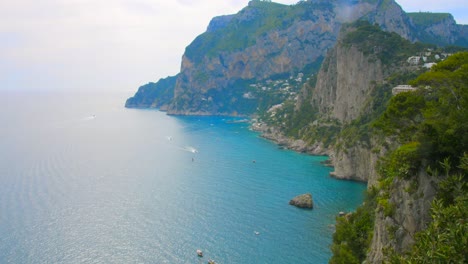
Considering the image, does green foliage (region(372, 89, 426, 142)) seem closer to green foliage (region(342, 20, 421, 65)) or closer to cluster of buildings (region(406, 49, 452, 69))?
cluster of buildings (region(406, 49, 452, 69))

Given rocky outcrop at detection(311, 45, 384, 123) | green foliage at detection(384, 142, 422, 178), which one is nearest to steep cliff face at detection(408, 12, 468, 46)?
rocky outcrop at detection(311, 45, 384, 123)

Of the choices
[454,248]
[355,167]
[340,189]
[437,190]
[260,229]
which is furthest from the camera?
[355,167]

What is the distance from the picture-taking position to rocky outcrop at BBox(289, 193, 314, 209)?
186ft

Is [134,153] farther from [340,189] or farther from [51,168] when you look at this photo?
[340,189]

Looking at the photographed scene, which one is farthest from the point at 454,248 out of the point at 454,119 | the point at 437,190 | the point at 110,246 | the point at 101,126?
the point at 101,126

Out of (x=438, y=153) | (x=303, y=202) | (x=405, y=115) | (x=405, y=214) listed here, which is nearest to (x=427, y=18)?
(x=303, y=202)

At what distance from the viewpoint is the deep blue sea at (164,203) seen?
4434 centimetres

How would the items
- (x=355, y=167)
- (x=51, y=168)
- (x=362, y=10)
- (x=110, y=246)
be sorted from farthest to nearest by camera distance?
(x=362, y=10) < (x=51, y=168) < (x=355, y=167) < (x=110, y=246)

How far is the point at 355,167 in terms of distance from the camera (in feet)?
240

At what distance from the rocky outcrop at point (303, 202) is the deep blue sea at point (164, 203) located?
3.97ft

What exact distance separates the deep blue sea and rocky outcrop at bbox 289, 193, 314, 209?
121 centimetres

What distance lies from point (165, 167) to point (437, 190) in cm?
6978

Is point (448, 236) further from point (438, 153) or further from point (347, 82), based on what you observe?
point (347, 82)

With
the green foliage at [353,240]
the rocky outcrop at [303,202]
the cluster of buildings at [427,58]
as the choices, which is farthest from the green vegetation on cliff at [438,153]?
the cluster of buildings at [427,58]
